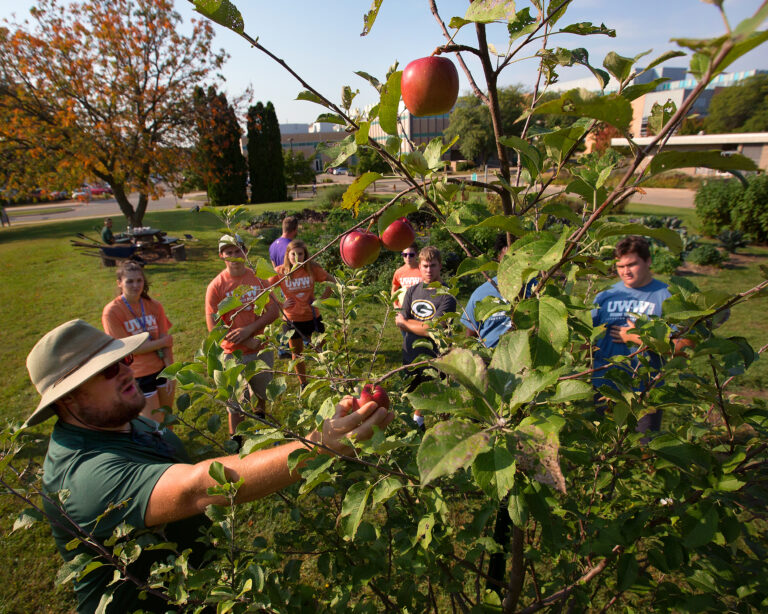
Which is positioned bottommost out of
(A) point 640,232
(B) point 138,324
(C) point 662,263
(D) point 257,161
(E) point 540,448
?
(C) point 662,263

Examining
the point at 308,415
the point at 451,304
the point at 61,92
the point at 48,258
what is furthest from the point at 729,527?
the point at 48,258

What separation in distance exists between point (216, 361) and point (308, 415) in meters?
0.30

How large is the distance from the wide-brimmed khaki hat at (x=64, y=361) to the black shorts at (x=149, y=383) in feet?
5.87

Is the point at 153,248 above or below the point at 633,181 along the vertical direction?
below

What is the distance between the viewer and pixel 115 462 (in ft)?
4.63

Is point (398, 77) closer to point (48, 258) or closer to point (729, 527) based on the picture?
point (729, 527)

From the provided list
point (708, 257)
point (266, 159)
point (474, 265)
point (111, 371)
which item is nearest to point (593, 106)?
point (474, 265)

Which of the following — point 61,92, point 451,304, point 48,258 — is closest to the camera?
point 451,304

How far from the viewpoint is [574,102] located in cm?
59

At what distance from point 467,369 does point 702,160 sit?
49cm

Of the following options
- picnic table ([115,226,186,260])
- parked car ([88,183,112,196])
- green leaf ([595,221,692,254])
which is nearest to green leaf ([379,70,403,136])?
green leaf ([595,221,692,254])

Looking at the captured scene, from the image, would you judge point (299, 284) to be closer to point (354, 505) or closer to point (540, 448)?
point (354, 505)

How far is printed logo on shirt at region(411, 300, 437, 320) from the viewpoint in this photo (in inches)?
144

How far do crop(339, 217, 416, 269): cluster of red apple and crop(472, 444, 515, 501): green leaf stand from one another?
721 millimetres
